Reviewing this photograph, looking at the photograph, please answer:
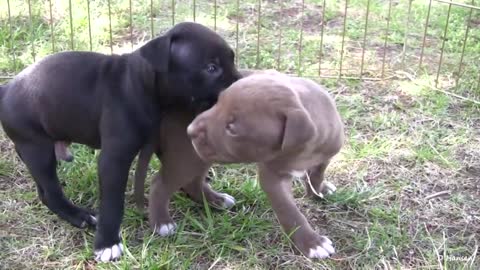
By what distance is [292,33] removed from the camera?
4.94m

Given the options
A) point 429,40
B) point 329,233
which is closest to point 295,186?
point 329,233

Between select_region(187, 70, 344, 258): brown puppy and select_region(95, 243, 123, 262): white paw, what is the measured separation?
0.49 metres

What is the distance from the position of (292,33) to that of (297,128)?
2.63 meters

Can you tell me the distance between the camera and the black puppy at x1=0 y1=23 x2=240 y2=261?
262cm

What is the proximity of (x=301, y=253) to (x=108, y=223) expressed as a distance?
76cm

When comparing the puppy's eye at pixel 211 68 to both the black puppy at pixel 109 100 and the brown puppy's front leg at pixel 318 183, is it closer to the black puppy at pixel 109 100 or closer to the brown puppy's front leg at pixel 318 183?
the black puppy at pixel 109 100

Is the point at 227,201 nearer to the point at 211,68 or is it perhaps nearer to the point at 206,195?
the point at 206,195

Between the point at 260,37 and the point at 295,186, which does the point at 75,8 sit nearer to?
the point at 260,37

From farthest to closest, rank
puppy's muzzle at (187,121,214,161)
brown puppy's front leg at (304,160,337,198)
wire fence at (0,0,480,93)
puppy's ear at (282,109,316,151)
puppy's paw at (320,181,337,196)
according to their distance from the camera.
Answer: wire fence at (0,0,480,93) < puppy's paw at (320,181,337,196) < brown puppy's front leg at (304,160,337,198) < puppy's muzzle at (187,121,214,161) < puppy's ear at (282,109,316,151)

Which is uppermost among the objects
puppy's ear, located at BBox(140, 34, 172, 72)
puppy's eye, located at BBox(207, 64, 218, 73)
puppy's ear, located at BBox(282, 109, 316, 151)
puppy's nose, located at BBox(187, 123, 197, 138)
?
puppy's ear, located at BBox(140, 34, 172, 72)

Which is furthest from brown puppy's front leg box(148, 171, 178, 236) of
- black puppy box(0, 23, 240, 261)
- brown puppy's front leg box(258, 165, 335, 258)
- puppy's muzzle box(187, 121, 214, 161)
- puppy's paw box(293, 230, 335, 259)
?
puppy's paw box(293, 230, 335, 259)

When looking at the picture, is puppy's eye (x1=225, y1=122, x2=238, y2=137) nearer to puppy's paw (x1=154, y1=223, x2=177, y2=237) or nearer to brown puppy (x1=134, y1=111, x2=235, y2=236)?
brown puppy (x1=134, y1=111, x2=235, y2=236)

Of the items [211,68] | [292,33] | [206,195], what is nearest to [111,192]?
[206,195]

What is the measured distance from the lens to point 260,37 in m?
4.85
